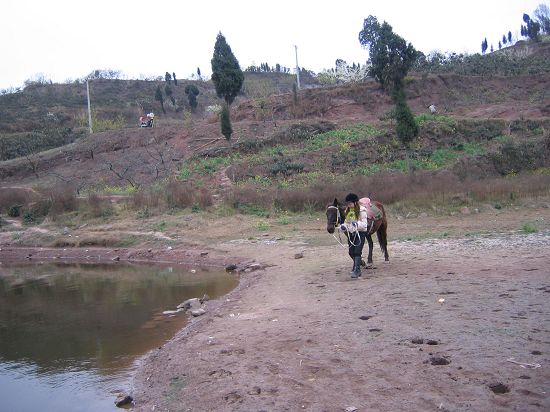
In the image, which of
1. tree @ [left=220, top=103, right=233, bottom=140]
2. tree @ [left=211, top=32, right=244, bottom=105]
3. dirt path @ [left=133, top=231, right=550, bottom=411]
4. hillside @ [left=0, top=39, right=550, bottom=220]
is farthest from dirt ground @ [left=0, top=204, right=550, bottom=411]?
tree @ [left=211, top=32, right=244, bottom=105]

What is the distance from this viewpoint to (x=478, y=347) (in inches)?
251

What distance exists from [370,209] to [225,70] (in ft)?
105

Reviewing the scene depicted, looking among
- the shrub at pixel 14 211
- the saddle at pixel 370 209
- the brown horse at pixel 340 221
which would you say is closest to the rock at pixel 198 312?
the brown horse at pixel 340 221

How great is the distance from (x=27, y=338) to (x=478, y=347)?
29.3 feet

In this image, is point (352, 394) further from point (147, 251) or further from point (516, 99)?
point (516, 99)

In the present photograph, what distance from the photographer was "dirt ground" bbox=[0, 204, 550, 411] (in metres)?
5.51

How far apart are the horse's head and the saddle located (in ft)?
1.65

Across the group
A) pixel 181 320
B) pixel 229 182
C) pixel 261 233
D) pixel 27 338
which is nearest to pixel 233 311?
pixel 181 320

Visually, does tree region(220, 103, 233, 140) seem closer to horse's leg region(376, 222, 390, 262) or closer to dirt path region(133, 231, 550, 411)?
horse's leg region(376, 222, 390, 262)

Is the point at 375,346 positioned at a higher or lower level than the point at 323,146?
lower

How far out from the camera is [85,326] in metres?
11.7

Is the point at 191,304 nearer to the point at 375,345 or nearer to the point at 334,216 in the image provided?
the point at 334,216

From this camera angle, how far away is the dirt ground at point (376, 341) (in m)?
5.51

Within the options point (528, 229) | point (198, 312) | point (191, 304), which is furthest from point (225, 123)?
point (198, 312)
